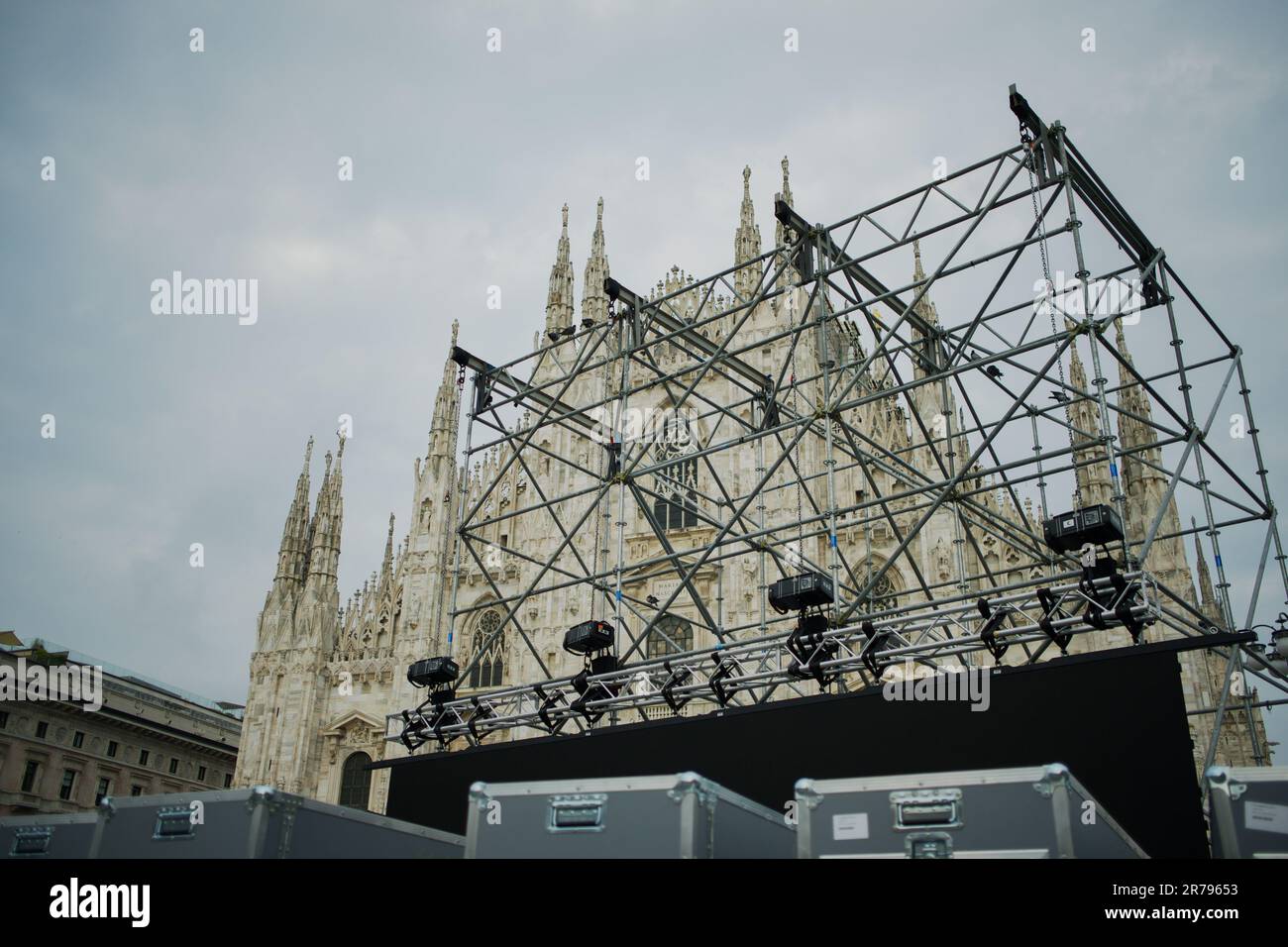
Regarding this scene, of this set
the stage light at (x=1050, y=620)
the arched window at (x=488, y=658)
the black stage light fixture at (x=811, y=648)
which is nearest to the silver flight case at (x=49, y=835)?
the black stage light fixture at (x=811, y=648)

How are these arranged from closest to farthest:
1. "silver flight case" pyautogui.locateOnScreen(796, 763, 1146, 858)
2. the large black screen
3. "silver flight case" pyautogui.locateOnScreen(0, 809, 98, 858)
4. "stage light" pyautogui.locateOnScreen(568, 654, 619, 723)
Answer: "silver flight case" pyautogui.locateOnScreen(796, 763, 1146, 858)
"silver flight case" pyautogui.locateOnScreen(0, 809, 98, 858)
the large black screen
"stage light" pyautogui.locateOnScreen(568, 654, 619, 723)

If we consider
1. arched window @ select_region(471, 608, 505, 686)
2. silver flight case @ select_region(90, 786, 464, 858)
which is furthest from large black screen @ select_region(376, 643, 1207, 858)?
arched window @ select_region(471, 608, 505, 686)

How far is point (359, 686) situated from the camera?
95.0 ft

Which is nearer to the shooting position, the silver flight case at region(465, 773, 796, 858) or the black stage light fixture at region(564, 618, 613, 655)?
the silver flight case at region(465, 773, 796, 858)

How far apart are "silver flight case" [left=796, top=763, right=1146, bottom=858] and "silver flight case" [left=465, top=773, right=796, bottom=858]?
484 millimetres

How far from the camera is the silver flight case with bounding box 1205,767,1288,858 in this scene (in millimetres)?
5090

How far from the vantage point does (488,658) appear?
2831cm

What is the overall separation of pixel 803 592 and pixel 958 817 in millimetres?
6913

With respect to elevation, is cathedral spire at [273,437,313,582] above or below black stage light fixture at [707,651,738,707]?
above

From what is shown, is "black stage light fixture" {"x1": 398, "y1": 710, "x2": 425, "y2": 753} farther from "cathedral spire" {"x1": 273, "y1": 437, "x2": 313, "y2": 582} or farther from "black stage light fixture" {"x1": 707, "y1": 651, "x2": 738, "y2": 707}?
"cathedral spire" {"x1": 273, "y1": 437, "x2": 313, "y2": 582}

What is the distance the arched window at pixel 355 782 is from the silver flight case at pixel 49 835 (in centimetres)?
2090

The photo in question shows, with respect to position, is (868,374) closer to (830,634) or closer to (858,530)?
(858,530)

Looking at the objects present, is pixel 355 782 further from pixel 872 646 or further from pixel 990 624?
pixel 990 624

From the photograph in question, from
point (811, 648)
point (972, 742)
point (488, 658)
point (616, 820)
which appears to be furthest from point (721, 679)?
point (488, 658)
